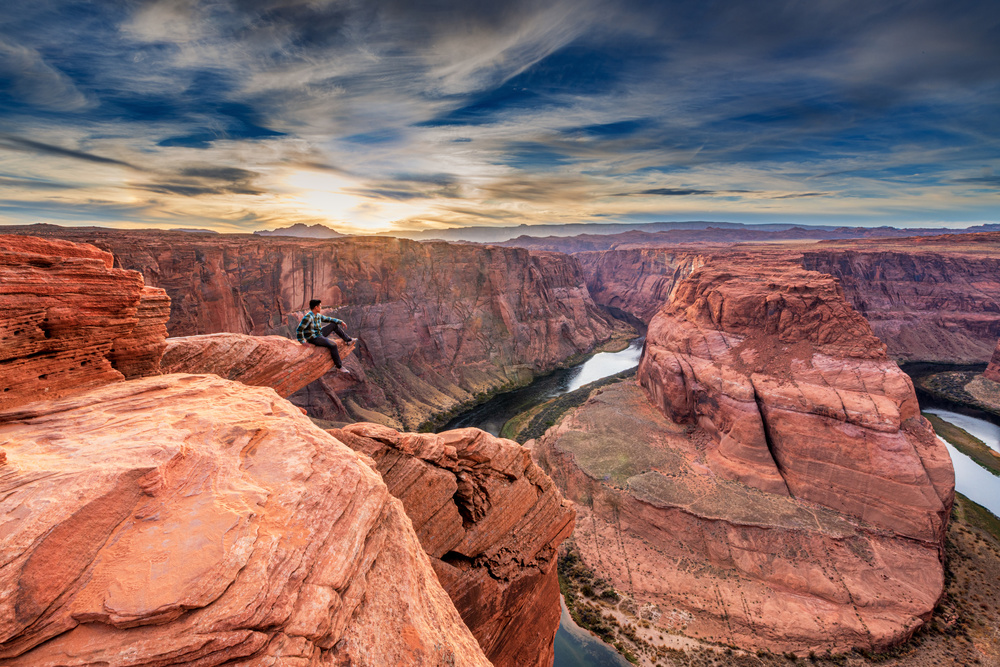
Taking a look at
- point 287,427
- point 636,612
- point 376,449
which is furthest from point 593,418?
point 287,427

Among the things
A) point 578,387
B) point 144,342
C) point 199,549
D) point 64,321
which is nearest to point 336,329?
point 144,342

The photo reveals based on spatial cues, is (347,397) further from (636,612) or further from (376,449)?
(376,449)

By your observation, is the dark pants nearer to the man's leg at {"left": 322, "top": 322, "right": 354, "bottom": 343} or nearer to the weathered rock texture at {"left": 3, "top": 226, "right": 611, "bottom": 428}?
the man's leg at {"left": 322, "top": 322, "right": 354, "bottom": 343}

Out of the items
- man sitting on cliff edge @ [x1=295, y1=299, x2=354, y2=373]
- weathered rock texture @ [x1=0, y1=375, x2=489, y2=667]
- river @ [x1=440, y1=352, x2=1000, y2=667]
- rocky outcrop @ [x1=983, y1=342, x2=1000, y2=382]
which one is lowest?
river @ [x1=440, y1=352, x2=1000, y2=667]

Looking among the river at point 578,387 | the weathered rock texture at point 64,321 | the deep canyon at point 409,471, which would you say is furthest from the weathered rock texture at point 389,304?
the weathered rock texture at point 64,321

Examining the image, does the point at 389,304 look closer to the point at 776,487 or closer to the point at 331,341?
the point at 331,341

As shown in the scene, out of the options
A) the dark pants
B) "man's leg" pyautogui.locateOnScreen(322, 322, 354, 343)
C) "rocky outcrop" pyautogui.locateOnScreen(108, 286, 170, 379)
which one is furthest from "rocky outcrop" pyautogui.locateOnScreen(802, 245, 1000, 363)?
"rocky outcrop" pyautogui.locateOnScreen(108, 286, 170, 379)
